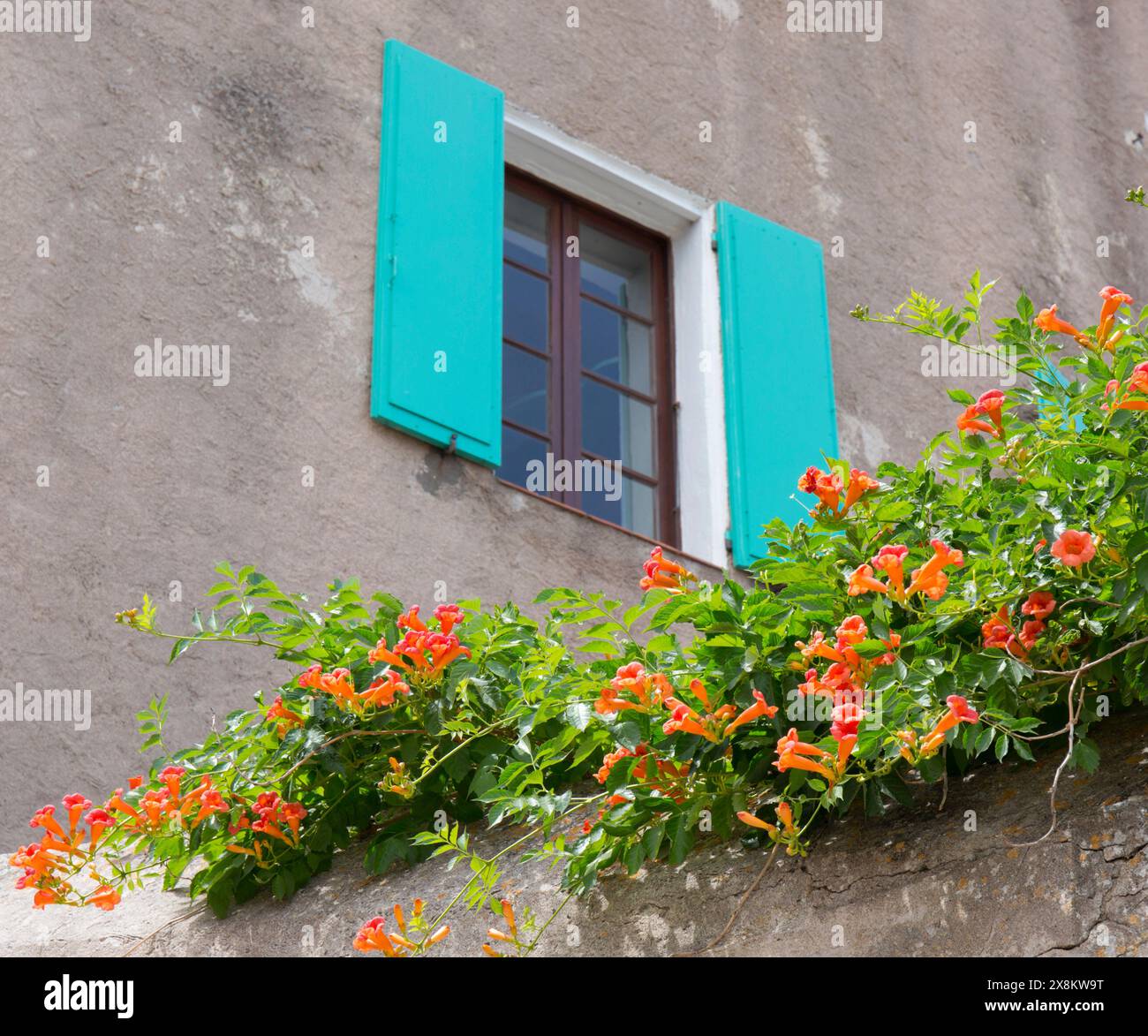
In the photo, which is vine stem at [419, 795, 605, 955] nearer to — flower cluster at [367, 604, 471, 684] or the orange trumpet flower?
flower cluster at [367, 604, 471, 684]

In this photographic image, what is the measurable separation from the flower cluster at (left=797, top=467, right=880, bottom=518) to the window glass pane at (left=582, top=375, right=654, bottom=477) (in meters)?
3.48

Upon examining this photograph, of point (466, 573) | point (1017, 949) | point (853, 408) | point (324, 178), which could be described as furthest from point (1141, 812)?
point (853, 408)

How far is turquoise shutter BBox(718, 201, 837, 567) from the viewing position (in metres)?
6.29

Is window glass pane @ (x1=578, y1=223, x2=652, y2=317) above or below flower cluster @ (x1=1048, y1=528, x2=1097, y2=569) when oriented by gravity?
above

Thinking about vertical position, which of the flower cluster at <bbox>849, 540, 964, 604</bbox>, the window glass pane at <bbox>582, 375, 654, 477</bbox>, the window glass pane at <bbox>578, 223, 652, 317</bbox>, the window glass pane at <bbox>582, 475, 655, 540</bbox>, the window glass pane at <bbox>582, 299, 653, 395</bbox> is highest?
the window glass pane at <bbox>578, 223, 652, 317</bbox>

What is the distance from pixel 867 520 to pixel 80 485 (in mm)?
2783

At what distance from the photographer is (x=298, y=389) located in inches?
213

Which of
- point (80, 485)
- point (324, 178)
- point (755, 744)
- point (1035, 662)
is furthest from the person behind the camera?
point (324, 178)

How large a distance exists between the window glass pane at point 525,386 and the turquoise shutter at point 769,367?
707mm

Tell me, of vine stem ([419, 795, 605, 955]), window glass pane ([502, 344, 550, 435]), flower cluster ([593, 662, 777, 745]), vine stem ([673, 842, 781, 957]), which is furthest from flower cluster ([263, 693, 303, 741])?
window glass pane ([502, 344, 550, 435])

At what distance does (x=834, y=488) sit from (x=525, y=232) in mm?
4025

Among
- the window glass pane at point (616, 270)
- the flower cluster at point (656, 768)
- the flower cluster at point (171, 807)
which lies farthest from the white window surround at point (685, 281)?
the flower cluster at point (656, 768)
